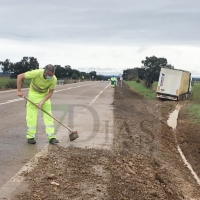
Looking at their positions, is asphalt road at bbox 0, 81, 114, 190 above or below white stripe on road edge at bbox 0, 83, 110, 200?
below

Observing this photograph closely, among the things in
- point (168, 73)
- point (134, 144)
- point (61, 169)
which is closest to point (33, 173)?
point (61, 169)

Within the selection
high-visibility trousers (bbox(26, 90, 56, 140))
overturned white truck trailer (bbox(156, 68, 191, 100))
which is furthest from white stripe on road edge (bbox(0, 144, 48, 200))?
overturned white truck trailer (bbox(156, 68, 191, 100))

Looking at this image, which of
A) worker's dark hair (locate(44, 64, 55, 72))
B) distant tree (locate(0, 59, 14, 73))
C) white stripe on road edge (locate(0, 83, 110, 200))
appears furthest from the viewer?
distant tree (locate(0, 59, 14, 73))

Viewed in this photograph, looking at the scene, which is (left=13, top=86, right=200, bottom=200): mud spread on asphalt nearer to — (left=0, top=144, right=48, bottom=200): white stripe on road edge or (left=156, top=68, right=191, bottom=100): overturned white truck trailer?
(left=0, top=144, right=48, bottom=200): white stripe on road edge

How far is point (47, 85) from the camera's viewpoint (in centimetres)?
794

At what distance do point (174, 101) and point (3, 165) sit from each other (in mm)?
26107

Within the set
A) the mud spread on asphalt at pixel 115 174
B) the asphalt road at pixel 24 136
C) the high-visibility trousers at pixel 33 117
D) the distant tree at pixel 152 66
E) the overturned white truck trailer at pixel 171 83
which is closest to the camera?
the mud spread on asphalt at pixel 115 174

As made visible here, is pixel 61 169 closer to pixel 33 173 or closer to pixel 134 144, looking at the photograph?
pixel 33 173

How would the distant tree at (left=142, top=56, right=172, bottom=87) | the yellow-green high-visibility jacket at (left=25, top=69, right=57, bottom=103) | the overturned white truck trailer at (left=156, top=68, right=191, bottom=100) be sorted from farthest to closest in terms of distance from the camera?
the distant tree at (left=142, top=56, right=172, bottom=87)
the overturned white truck trailer at (left=156, top=68, right=191, bottom=100)
the yellow-green high-visibility jacket at (left=25, top=69, right=57, bottom=103)

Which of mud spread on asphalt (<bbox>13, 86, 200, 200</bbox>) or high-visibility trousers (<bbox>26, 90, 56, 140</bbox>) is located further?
high-visibility trousers (<bbox>26, 90, 56, 140</bbox>)

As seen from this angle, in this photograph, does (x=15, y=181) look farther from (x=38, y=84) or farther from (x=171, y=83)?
(x=171, y=83)

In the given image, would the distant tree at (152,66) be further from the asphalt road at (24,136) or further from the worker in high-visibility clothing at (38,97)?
the worker in high-visibility clothing at (38,97)

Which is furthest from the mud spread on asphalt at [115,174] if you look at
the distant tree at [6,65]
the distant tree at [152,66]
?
the distant tree at [6,65]

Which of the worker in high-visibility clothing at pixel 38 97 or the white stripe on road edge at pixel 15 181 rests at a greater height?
the worker in high-visibility clothing at pixel 38 97
